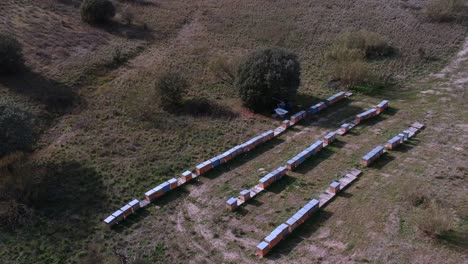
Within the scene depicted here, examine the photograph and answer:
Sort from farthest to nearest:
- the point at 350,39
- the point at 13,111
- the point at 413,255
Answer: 1. the point at 350,39
2. the point at 13,111
3. the point at 413,255

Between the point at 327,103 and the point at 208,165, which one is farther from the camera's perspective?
the point at 327,103

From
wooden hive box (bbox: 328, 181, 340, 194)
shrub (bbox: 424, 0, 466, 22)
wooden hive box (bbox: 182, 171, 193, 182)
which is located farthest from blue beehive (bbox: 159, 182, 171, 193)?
shrub (bbox: 424, 0, 466, 22)

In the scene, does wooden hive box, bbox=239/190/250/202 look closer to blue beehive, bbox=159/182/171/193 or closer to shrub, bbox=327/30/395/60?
blue beehive, bbox=159/182/171/193

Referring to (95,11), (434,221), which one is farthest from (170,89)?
(434,221)

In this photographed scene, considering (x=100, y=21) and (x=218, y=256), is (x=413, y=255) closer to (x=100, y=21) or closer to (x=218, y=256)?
(x=218, y=256)

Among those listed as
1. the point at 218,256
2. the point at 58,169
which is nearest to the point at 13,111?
the point at 58,169

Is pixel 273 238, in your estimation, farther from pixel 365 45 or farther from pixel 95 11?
pixel 95 11
